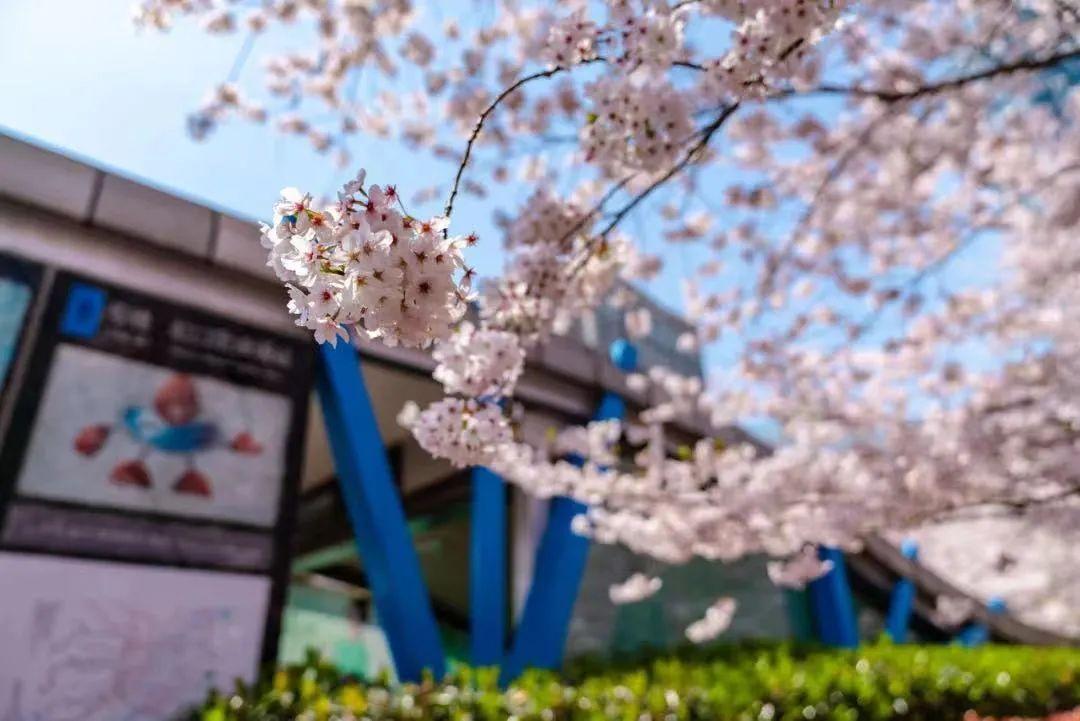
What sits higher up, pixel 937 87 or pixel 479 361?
pixel 937 87

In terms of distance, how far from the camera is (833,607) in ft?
33.4

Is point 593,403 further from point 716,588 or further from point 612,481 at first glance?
point 716,588

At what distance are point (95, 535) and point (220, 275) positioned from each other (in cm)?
203

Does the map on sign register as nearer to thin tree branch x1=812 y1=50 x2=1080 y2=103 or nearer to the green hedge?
the green hedge

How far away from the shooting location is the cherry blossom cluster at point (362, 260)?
1249 millimetres

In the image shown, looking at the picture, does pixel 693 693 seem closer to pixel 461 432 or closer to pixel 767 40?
pixel 461 432

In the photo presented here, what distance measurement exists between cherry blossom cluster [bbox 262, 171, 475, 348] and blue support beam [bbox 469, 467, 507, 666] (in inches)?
206

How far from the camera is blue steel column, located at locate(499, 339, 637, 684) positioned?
6.33 metres

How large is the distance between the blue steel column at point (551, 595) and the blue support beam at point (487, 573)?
0.86ft

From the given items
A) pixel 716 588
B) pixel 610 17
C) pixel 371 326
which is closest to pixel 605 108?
pixel 610 17

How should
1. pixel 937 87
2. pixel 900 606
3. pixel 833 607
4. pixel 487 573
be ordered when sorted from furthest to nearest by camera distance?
pixel 900 606, pixel 833 607, pixel 487 573, pixel 937 87

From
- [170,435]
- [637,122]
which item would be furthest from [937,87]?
[170,435]

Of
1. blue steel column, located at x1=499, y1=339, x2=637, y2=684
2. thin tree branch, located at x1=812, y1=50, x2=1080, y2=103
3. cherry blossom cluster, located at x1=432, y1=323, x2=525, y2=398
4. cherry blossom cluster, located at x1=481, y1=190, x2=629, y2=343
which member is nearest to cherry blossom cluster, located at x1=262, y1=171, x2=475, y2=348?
cherry blossom cluster, located at x1=432, y1=323, x2=525, y2=398

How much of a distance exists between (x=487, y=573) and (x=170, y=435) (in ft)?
9.40
